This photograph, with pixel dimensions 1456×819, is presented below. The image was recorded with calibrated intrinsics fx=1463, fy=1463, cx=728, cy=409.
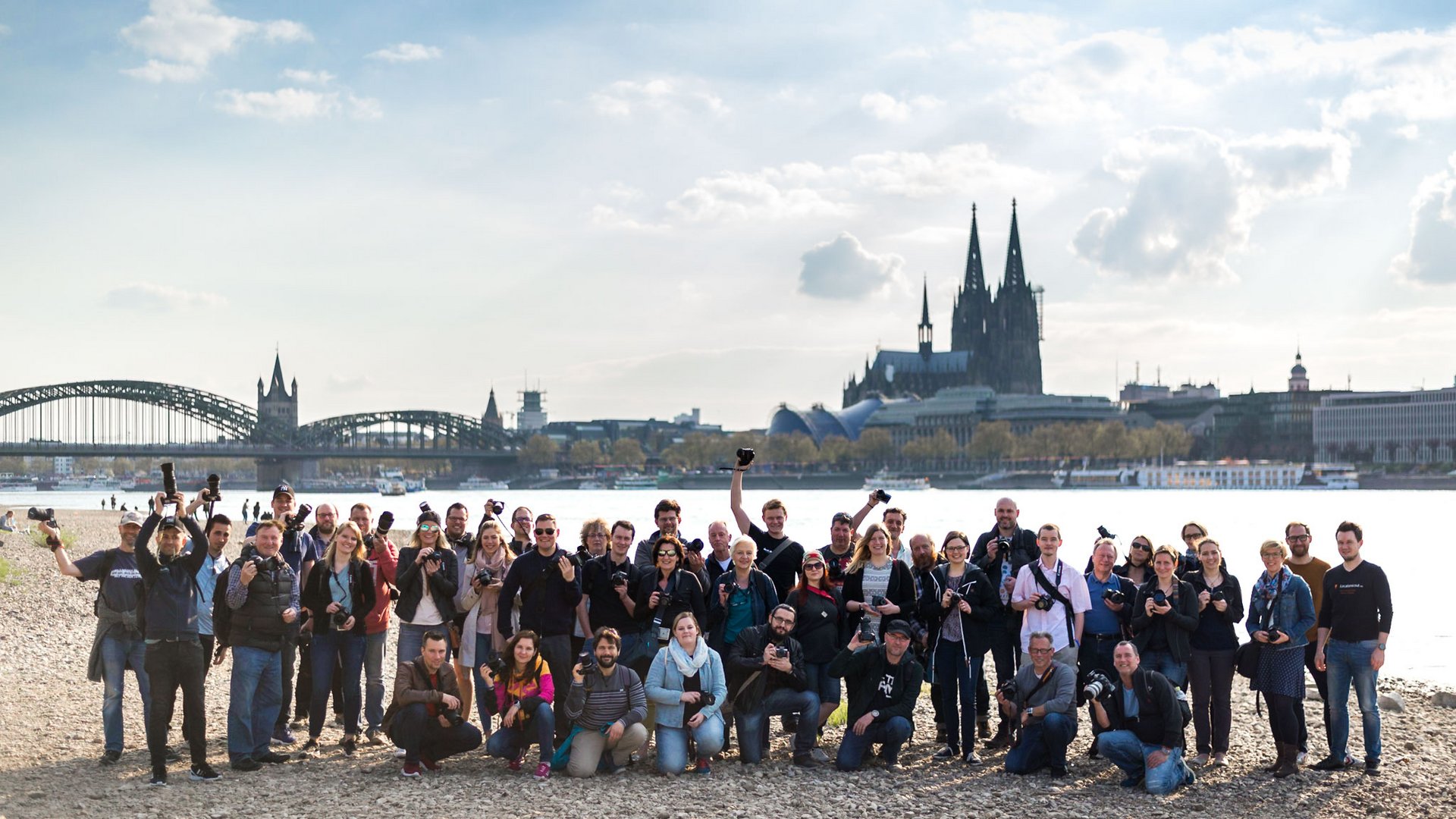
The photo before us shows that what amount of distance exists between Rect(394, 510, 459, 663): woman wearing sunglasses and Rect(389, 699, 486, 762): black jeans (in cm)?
46

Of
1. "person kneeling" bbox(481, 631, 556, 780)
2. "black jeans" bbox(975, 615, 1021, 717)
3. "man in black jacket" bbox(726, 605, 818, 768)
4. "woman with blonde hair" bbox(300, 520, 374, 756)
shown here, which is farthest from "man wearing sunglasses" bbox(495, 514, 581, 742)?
"black jeans" bbox(975, 615, 1021, 717)

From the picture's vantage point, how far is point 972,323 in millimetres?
187500

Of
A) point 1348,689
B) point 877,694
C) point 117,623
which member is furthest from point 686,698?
point 1348,689

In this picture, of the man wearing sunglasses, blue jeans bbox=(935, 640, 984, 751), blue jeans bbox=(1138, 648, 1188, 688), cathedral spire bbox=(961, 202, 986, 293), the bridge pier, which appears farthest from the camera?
cathedral spire bbox=(961, 202, 986, 293)

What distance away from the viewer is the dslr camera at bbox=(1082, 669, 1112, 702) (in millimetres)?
9070

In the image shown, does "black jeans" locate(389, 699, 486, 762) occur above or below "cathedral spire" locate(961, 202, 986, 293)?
below

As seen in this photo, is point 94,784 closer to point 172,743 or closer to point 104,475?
point 172,743

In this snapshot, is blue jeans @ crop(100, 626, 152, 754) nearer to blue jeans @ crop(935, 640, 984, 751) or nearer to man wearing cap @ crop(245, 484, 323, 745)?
man wearing cap @ crop(245, 484, 323, 745)

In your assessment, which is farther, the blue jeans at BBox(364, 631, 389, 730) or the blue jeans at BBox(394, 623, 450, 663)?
the blue jeans at BBox(364, 631, 389, 730)

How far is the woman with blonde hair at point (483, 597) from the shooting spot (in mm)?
9844

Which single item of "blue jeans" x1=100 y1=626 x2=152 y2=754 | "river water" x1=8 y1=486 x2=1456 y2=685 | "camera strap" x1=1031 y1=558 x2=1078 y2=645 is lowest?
"river water" x1=8 y1=486 x2=1456 y2=685

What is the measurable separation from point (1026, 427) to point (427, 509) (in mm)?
165065

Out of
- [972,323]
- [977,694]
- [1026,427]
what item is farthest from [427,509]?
[972,323]

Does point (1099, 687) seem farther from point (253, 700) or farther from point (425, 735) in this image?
point (253, 700)
